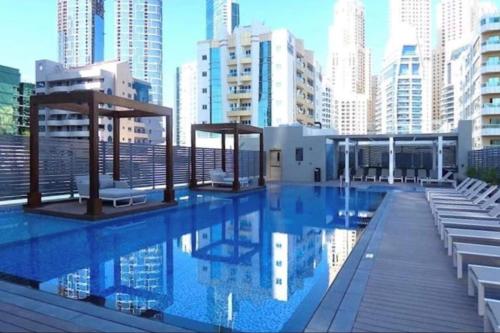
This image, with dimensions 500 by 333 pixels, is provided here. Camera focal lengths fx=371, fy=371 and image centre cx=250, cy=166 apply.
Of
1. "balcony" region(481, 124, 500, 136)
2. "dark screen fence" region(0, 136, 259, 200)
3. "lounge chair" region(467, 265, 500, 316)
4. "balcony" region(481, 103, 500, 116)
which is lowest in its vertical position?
"lounge chair" region(467, 265, 500, 316)

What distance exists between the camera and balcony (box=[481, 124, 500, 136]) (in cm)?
3712

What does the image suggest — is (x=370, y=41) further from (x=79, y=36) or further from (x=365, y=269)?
(x=365, y=269)

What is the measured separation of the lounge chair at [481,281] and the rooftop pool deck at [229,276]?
11cm

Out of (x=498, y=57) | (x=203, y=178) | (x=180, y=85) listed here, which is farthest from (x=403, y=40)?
(x=203, y=178)

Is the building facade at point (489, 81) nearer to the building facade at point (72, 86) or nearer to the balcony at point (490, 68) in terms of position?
the balcony at point (490, 68)

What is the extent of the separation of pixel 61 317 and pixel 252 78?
52.9m

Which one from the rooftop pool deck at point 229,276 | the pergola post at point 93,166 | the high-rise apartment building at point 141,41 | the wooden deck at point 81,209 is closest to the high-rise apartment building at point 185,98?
the high-rise apartment building at point 141,41

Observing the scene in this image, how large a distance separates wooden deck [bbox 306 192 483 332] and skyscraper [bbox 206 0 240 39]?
124 metres

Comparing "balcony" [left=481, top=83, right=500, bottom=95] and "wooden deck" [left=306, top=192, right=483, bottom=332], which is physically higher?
"balcony" [left=481, top=83, right=500, bottom=95]

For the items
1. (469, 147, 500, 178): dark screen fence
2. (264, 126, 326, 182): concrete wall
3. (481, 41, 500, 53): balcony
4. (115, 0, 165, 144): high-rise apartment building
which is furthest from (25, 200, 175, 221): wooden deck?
(115, 0, 165, 144): high-rise apartment building

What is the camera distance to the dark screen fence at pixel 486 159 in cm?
1561

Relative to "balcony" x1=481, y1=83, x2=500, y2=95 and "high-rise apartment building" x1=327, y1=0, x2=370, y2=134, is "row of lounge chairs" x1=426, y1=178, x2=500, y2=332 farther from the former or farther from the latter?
"high-rise apartment building" x1=327, y1=0, x2=370, y2=134

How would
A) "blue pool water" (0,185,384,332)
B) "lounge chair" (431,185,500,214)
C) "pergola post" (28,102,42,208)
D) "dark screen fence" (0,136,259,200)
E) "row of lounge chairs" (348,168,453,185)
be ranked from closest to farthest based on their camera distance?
"blue pool water" (0,185,384,332) → "lounge chair" (431,185,500,214) → "pergola post" (28,102,42,208) → "dark screen fence" (0,136,259,200) → "row of lounge chairs" (348,168,453,185)

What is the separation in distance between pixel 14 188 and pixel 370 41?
149966 mm
